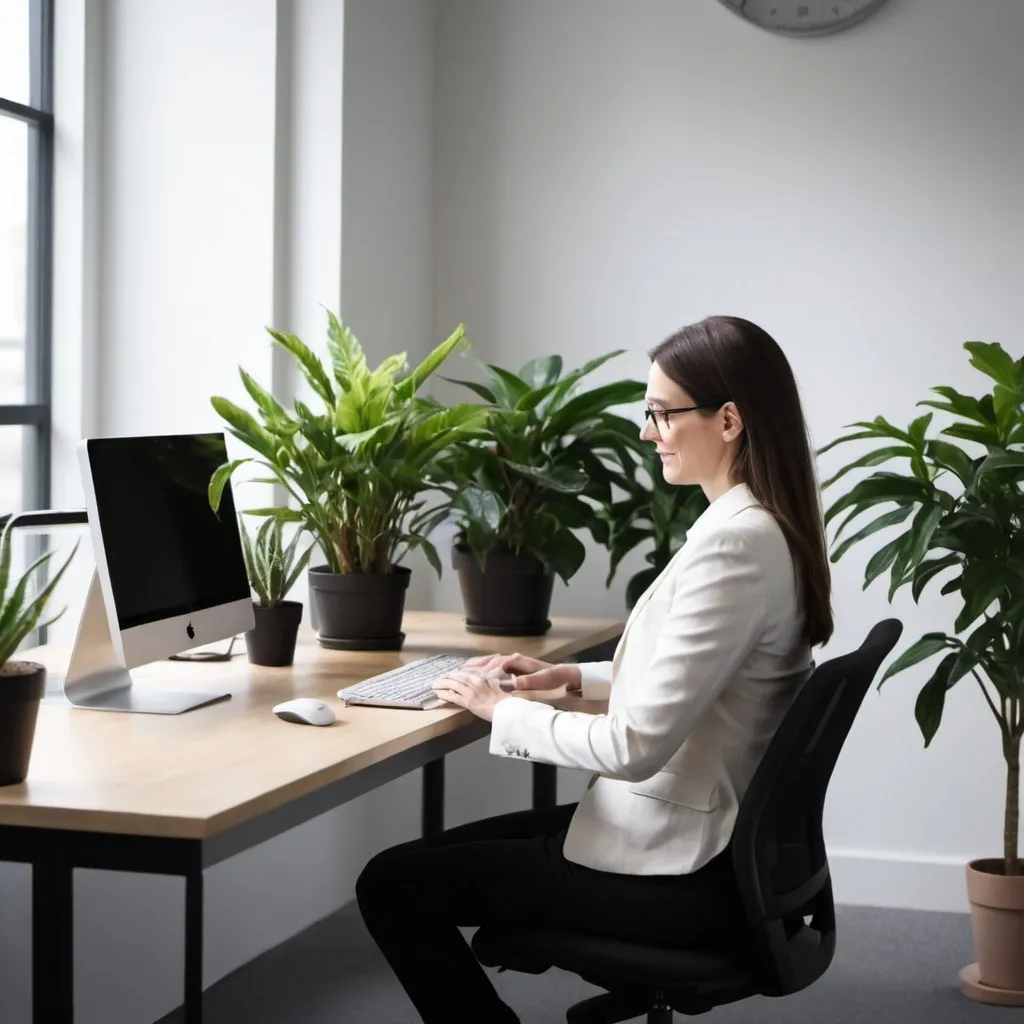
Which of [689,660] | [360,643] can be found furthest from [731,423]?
[360,643]

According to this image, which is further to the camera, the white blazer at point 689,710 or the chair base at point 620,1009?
the chair base at point 620,1009

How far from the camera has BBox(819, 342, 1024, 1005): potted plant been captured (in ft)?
10.1

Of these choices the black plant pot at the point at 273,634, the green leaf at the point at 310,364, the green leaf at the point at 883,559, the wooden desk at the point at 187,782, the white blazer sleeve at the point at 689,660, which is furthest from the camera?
the green leaf at the point at 883,559

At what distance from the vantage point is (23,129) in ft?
11.1

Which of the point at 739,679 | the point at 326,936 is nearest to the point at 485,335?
the point at 326,936

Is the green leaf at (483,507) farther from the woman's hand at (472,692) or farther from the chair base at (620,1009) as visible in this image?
the chair base at (620,1009)

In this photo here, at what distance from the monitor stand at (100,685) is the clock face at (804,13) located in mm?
2375

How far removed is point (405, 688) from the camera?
2523mm

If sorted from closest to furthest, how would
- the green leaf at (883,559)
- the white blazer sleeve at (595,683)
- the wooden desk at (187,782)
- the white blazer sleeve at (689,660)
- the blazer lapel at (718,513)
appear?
the wooden desk at (187,782), the white blazer sleeve at (689,660), the blazer lapel at (718,513), the white blazer sleeve at (595,683), the green leaf at (883,559)

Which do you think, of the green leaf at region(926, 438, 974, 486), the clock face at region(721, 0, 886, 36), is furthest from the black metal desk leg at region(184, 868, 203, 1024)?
the clock face at region(721, 0, 886, 36)

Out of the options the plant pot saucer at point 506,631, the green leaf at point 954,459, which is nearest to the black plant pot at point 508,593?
the plant pot saucer at point 506,631

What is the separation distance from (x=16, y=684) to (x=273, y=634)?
38.9 inches

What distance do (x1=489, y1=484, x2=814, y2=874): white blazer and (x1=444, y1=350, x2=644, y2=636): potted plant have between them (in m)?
1.06

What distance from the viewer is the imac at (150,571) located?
2285mm
